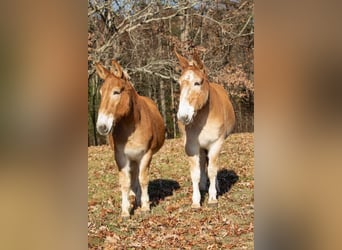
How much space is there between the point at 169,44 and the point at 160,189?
85 cm

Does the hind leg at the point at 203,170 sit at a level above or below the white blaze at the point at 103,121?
below

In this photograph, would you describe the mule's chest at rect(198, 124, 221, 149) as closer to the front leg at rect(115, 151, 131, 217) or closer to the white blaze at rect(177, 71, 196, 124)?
the white blaze at rect(177, 71, 196, 124)

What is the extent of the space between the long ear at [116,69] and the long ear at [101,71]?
0.04 m

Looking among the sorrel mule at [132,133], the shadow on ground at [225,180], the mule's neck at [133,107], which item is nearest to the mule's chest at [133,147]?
the sorrel mule at [132,133]

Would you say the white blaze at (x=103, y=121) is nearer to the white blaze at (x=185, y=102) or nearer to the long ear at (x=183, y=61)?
the white blaze at (x=185, y=102)

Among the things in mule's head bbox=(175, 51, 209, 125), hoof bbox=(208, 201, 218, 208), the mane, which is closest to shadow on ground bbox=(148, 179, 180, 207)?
hoof bbox=(208, 201, 218, 208)

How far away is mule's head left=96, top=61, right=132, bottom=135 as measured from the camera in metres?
2.41

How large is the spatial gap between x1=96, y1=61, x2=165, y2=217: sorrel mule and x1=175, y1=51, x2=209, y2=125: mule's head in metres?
0.15

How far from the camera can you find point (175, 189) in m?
2.55

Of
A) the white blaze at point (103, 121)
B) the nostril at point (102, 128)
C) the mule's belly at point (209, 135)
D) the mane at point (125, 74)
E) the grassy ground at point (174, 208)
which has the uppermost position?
the mane at point (125, 74)

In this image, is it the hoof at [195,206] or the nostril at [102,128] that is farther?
the hoof at [195,206]

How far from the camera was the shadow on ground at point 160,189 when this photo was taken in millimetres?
2531
